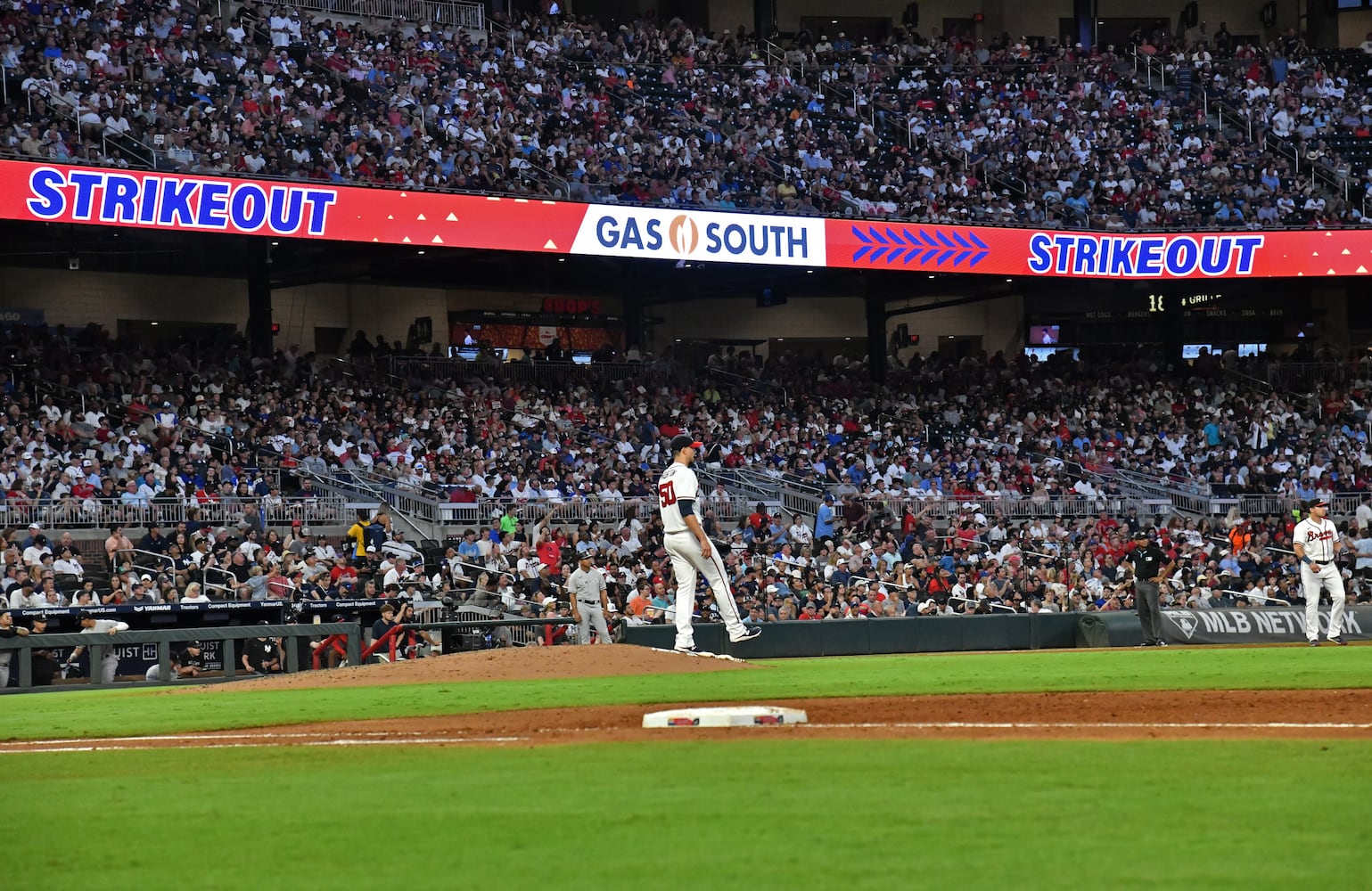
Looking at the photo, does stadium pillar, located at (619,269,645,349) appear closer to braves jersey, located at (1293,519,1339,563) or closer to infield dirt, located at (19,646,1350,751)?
braves jersey, located at (1293,519,1339,563)

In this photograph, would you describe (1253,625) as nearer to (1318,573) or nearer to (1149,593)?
(1149,593)

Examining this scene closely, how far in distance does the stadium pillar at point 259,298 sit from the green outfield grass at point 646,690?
17.8 meters

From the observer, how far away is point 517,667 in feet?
50.1

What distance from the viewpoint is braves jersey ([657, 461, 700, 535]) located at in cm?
1412

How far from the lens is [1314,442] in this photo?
37.4 meters

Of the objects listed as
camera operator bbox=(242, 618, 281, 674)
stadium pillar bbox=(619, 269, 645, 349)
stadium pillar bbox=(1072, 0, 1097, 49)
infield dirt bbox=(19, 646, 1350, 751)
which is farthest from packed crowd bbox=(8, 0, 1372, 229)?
infield dirt bbox=(19, 646, 1350, 751)

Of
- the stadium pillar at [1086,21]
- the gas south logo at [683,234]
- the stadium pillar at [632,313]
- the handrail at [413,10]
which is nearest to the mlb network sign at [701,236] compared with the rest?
the gas south logo at [683,234]

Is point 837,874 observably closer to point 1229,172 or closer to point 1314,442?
point 1314,442

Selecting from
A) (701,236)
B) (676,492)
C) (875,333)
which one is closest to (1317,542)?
(676,492)

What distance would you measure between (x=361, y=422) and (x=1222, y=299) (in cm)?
2591

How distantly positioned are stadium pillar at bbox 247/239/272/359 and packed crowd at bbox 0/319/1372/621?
2.18 ft

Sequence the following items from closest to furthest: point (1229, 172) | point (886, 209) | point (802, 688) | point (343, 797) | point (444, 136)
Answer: point (343, 797) < point (802, 688) < point (444, 136) < point (886, 209) < point (1229, 172)

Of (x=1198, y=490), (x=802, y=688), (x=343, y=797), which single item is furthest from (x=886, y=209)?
(x=343, y=797)

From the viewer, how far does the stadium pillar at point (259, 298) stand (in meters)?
34.0
